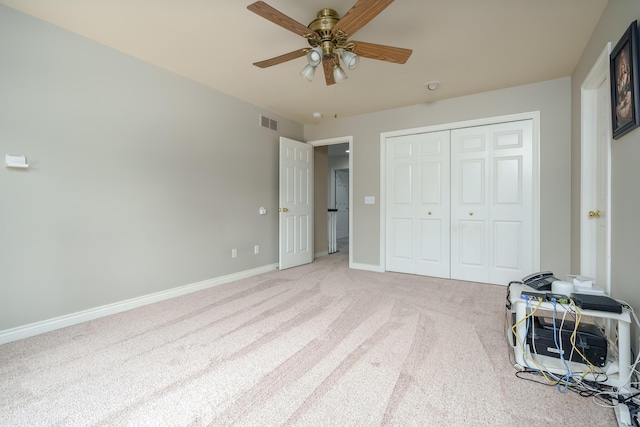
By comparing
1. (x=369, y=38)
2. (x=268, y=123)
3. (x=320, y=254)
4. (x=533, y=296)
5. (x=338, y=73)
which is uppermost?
(x=369, y=38)

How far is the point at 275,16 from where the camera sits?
1.74 meters

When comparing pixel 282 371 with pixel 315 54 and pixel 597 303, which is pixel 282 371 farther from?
pixel 315 54

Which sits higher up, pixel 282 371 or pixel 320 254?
pixel 320 254

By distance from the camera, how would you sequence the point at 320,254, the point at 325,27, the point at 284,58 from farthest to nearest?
the point at 320,254, the point at 284,58, the point at 325,27

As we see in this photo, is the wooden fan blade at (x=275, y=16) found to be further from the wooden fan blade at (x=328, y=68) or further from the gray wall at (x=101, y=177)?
the gray wall at (x=101, y=177)

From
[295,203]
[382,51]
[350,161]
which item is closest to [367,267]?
[295,203]

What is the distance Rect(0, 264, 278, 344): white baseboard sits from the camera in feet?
7.01

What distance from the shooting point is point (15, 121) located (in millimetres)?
2145

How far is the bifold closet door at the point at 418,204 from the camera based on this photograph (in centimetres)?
397

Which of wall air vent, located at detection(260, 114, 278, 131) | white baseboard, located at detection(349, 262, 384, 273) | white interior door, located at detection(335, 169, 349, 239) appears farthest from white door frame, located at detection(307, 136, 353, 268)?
white interior door, located at detection(335, 169, 349, 239)

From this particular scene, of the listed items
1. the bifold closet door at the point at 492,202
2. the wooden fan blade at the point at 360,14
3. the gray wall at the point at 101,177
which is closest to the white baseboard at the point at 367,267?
the bifold closet door at the point at 492,202

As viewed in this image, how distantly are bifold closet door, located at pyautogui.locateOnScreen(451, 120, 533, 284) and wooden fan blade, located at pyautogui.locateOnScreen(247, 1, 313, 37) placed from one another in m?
2.76

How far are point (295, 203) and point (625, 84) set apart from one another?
3744mm

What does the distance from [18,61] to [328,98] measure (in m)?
2.95
